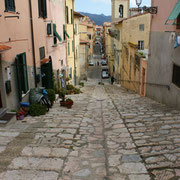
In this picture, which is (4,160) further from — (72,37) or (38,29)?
(72,37)

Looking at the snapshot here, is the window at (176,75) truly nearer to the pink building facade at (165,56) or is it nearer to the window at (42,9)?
the pink building facade at (165,56)

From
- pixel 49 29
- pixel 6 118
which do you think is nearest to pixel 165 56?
pixel 49 29

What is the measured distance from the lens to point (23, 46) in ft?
31.1

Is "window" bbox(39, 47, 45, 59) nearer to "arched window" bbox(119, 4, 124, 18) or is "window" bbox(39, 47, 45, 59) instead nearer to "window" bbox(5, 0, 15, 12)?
"window" bbox(5, 0, 15, 12)

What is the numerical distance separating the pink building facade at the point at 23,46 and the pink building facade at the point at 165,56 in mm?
5901

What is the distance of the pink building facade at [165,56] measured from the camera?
9.57 metres

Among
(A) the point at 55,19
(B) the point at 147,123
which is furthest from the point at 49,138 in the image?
(A) the point at 55,19

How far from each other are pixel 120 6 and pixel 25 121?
107 ft

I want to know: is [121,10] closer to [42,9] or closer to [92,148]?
[42,9]

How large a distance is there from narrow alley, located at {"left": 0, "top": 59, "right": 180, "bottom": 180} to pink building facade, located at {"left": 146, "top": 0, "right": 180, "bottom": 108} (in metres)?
2.32

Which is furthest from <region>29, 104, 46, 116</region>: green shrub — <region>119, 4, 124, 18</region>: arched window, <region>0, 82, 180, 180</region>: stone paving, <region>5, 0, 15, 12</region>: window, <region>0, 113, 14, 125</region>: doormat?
<region>119, 4, 124, 18</region>: arched window

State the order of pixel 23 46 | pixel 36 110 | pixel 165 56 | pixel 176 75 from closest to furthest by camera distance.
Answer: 1. pixel 36 110
2. pixel 23 46
3. pixel 176 75
4. pixel 165 56

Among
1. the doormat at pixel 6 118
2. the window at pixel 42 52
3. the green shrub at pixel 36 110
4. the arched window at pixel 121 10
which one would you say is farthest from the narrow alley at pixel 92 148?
the arched window at pixel 121 10

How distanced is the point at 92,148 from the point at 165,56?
23.5ft
